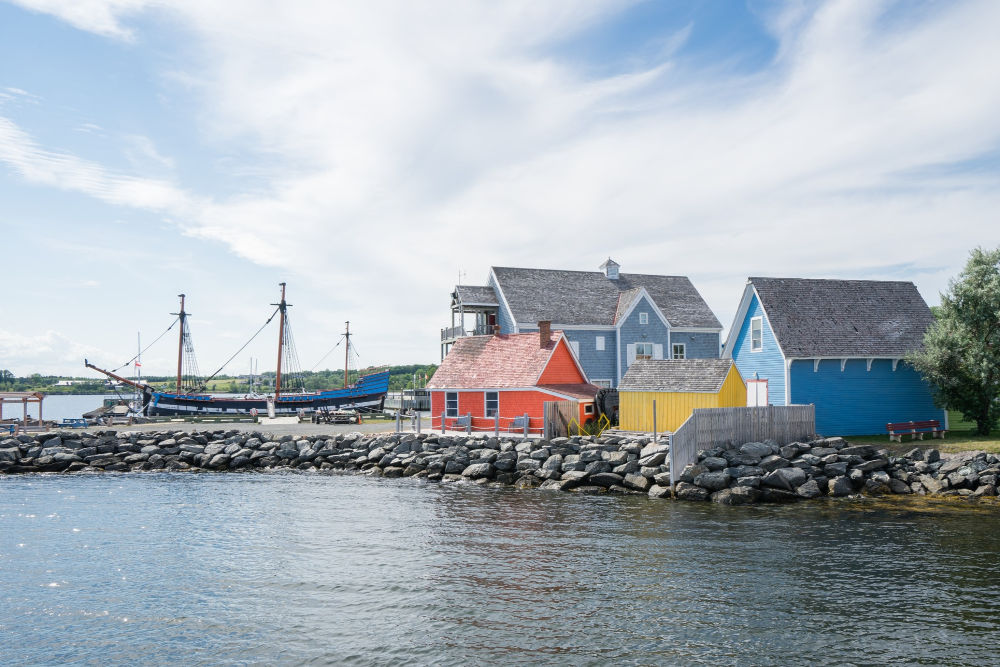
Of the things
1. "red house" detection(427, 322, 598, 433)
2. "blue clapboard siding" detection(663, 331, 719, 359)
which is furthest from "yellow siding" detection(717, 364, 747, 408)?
"blue clapboard siding" detection(663, 331, 719, 359)

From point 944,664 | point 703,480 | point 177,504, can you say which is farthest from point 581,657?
point 177,504

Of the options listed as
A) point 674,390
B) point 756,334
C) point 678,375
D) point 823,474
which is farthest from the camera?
point 756,334

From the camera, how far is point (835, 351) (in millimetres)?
31969

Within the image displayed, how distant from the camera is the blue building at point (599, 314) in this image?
4619cm

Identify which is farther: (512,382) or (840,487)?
(512,382)

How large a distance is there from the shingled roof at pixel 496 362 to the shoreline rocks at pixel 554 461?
3.79 meters

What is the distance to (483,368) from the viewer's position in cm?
3744

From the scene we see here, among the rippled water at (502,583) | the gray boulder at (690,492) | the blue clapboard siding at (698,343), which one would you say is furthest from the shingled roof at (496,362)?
the blue clapboard siding at (698,343)

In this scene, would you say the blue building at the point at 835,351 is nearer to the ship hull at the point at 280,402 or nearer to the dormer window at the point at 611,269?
the dormer window at the point at 611,269

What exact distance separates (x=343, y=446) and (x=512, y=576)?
67.5 feet

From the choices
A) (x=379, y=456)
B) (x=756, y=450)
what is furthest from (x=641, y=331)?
(x=756, y=450)

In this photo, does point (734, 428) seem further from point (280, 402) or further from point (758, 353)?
point (280, 402)

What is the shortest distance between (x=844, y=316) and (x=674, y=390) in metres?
10.2

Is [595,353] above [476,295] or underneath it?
underneath
